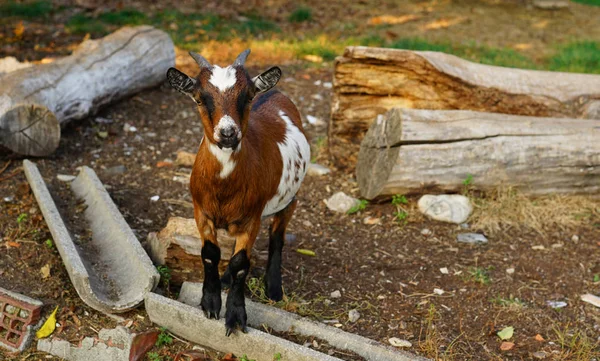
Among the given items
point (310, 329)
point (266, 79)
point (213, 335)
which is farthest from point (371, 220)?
point (266, 79)

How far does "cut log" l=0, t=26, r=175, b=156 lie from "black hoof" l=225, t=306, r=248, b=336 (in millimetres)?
3289

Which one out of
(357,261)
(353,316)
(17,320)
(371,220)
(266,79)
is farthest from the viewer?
(371,220)

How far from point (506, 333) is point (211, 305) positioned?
199 cm

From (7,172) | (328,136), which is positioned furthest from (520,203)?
(7,172)

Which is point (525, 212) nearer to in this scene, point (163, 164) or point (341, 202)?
point (341, 202)

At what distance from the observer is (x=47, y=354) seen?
440cm

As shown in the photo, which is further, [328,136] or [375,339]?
[328,136]

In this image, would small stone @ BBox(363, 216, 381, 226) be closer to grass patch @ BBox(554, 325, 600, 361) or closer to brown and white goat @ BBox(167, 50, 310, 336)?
brown and white goat @ BBox(167, 50, 310, 336)

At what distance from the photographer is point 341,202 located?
6582 mm

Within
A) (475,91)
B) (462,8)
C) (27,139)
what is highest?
(475,91)

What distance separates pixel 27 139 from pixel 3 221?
3.98 feet

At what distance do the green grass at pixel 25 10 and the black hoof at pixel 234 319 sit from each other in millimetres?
8648

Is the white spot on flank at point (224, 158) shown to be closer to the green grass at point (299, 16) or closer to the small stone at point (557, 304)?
the small stone at point (557, 304)

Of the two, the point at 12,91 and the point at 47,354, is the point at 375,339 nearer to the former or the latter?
the point at 47,354
